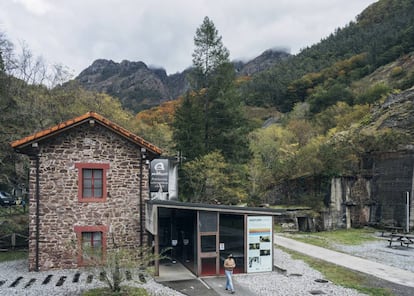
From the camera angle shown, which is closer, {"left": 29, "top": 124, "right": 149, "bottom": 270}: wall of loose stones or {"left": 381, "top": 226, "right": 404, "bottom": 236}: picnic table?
{"left": 29, "top": 124, "right": 149, "bottom": 270}: wall of loose stones

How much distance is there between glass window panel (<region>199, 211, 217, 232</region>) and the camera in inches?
570

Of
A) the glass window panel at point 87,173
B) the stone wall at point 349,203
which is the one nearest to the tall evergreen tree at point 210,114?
the stone wall at point 349,203

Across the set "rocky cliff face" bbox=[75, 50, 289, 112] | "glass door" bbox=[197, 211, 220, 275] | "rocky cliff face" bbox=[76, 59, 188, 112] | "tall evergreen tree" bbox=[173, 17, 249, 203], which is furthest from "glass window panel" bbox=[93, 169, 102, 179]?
"rocky cliff face" bbox=[76, 59, 188, 112]

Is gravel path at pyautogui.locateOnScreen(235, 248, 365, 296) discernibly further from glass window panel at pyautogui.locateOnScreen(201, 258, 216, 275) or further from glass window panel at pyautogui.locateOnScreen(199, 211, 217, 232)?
glass window panel at pyautogui.locateOnScreen(199, 211, 217, 232)

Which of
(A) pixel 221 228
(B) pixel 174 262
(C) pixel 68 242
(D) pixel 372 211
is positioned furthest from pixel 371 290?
(D) pixel 372 211

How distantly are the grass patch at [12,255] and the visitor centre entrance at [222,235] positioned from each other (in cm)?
761

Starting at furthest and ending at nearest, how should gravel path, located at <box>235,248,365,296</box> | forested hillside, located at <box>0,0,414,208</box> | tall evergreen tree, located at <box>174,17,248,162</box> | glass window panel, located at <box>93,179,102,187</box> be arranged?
tall evergreen tree, located at <box>174,17,248,162</box> < forested hillside, located at <box>0,0,414,208</box> < glass window panel, located at <box>93,179,102,187</box> < gravel path, located at <box>235,248,365,296</box>

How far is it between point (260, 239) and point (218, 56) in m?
22.7

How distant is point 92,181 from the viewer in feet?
50.9

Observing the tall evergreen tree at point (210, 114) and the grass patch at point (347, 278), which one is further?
the tall evergreen tree at point (210, 114)

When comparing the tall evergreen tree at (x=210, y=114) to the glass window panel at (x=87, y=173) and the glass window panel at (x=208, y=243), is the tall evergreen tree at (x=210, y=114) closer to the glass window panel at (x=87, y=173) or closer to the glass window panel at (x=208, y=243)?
the glass window panel at (x=87, y=173)

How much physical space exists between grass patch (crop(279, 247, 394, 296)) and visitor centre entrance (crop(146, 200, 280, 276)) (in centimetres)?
248

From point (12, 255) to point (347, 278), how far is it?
16286 millimetres

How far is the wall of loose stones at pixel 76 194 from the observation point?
582 inches
